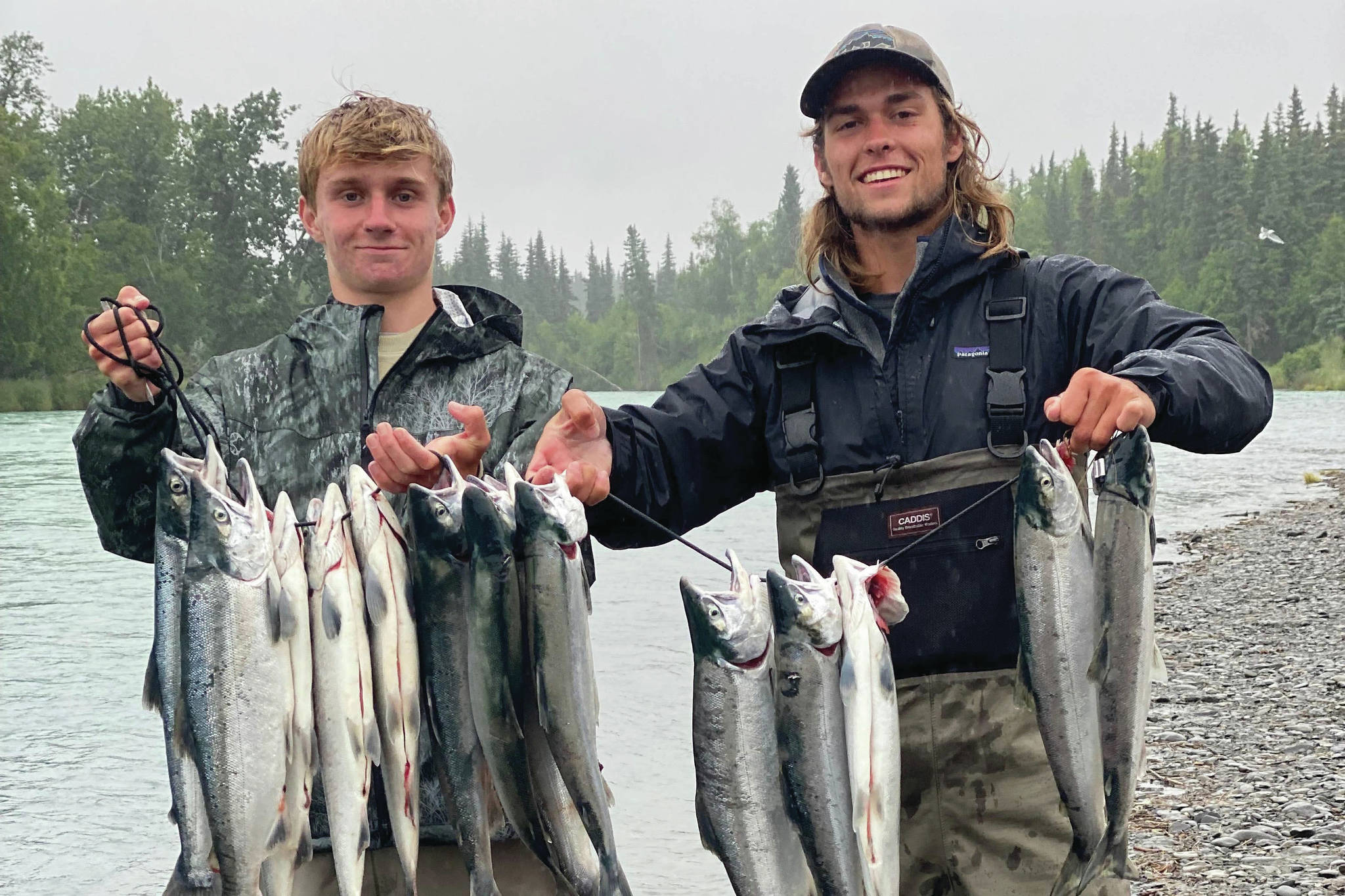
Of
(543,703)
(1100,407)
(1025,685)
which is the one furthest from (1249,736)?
(543,703)

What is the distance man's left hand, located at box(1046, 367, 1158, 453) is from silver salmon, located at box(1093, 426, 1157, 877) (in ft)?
0.22

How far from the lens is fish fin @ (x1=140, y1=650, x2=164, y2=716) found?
3395 millimetres

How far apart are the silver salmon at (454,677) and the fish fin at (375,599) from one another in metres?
0.11

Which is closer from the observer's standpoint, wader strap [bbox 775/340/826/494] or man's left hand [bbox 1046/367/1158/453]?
man's left hand [bbox 1046/367/1158/453]

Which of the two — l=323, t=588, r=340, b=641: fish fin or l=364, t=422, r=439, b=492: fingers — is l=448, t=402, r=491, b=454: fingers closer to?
Answer: l=364, t=422, r=439, b=492: fingers

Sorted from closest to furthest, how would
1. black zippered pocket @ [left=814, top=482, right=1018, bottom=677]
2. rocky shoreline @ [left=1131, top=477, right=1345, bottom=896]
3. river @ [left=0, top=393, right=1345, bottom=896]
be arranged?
black zippered pocket @ [left=814, top=482, right=1018, bottom=677]
rocky shoreline @ [left=1131, top=477, right=1345, bottom=896]
river @ [left=0, top=393, right=1345, bottom=896]

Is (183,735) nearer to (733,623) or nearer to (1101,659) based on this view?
(733,623)

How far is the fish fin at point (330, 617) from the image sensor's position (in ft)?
11.0

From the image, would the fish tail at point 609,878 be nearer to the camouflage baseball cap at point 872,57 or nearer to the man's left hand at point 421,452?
the man's left hand at point 421,452

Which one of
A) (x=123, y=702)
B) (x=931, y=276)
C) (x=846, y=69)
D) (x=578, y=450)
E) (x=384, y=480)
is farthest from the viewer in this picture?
(x=123, y=702)

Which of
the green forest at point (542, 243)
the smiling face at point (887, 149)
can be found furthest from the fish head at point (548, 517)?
the green forest at point (542, 243)

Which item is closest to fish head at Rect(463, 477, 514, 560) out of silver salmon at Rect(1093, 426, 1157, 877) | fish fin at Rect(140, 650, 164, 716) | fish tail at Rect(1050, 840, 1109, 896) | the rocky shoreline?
fish fin at Rect(140, 650, 164, 716)

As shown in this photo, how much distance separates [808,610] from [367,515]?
4.01ft

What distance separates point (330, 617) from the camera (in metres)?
3.37
